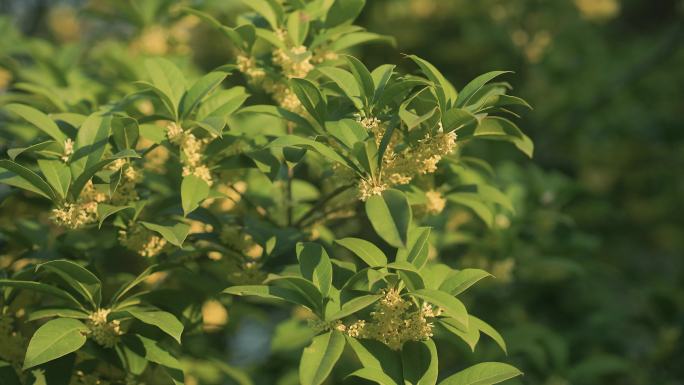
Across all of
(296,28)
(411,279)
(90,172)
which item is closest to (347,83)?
(296,28)

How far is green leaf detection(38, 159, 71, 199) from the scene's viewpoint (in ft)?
5.06

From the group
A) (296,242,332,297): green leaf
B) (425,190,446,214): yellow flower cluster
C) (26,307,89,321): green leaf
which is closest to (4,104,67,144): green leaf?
(26,307,89,321): green leaf

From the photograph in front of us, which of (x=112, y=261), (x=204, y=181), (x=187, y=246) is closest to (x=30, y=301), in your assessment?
(x=187, y=246)

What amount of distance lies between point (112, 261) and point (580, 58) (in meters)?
2.99

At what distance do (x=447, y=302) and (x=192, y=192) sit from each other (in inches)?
A: 21.2

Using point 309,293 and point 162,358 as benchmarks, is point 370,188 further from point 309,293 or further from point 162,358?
point 162,358

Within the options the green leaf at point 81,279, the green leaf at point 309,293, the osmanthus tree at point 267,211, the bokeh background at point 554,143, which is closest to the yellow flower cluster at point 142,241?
the osmanthus tree at point 267,211

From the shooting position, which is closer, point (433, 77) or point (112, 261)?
point (433, 77)

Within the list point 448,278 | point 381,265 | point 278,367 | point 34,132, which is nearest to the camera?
point 381,265

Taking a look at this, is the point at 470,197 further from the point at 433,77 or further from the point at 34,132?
the point at 34,132

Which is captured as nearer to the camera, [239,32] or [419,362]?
[419,362]

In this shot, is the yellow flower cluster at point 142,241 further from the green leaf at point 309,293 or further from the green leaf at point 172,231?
the green leaf at point 309,293

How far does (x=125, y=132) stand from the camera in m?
1.62

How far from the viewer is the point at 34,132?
2.27 m
